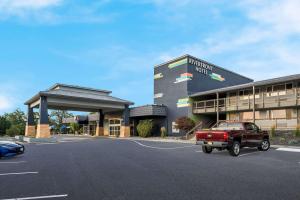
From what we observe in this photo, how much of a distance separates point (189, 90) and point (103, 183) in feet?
105

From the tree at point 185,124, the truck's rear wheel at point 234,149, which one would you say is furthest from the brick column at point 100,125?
the truck's rear wheel at point 234,149

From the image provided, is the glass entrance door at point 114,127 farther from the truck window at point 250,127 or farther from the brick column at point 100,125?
the truck window at point 250,127

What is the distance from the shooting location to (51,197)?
18.0ft

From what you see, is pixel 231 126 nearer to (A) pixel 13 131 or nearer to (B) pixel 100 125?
(B) pixel 100 125

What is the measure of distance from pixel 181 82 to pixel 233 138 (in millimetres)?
25539

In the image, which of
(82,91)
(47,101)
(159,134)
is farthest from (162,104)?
(47,101)

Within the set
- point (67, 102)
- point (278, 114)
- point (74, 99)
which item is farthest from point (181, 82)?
point (67, 102)

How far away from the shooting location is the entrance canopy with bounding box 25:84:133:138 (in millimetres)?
34972

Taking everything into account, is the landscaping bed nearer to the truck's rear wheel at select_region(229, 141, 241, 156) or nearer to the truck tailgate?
the truck's rear wheel at select_region(229, 141, 241, 156)

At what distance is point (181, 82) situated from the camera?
38.8m

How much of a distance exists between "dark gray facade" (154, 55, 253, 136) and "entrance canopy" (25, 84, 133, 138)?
6.65 metres

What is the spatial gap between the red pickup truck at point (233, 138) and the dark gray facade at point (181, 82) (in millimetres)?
20725

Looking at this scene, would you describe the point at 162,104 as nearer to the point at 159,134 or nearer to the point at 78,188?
the point at 159,134

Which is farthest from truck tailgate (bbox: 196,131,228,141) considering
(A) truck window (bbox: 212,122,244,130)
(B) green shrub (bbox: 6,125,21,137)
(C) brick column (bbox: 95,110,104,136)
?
(B) green shrub (bbox: 6,125,21,137)
